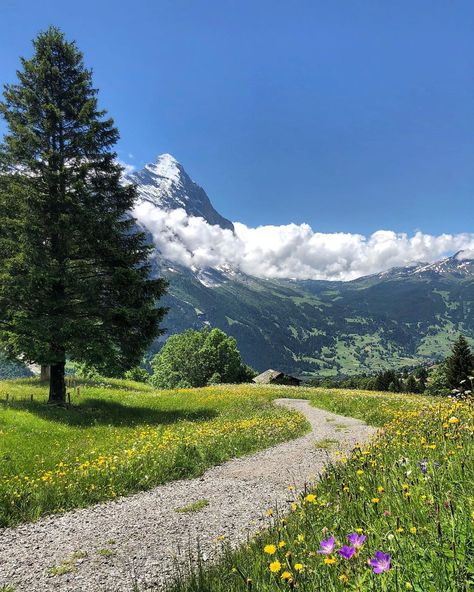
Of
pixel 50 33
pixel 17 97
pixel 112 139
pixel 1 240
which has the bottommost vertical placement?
pixel 1 240

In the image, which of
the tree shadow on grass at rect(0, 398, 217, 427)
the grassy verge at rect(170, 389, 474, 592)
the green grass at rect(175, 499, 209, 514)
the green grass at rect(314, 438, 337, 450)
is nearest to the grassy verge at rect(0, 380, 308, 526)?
the tree shadow on grass at rect(0, 398, 217, 427)

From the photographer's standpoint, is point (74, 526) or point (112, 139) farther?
point (112, 139)

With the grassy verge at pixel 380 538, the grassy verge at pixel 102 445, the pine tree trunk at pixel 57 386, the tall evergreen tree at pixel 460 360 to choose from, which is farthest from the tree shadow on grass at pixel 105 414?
the tall evergreen tree at pixel 460 360

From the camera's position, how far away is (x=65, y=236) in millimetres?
21516

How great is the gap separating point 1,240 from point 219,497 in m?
17.8

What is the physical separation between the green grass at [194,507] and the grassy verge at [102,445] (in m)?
2.10

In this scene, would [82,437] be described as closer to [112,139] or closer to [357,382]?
[112,139]

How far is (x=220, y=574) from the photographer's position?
521 centimetres

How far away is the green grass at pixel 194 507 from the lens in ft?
30.3

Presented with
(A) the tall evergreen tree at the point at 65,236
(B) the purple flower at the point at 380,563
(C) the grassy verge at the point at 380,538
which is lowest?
(C) the grassy verge at the point at 380,538

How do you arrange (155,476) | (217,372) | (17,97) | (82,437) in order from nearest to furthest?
(155,476) → (82,437) → (17,97) → (217,372)

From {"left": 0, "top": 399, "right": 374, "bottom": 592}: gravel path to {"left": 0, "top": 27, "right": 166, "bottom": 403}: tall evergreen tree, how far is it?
1205 centimetres

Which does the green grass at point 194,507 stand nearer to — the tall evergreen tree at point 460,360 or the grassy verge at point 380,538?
the grassy verge at point 380,538

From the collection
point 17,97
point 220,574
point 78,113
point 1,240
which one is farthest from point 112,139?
point 220,574
